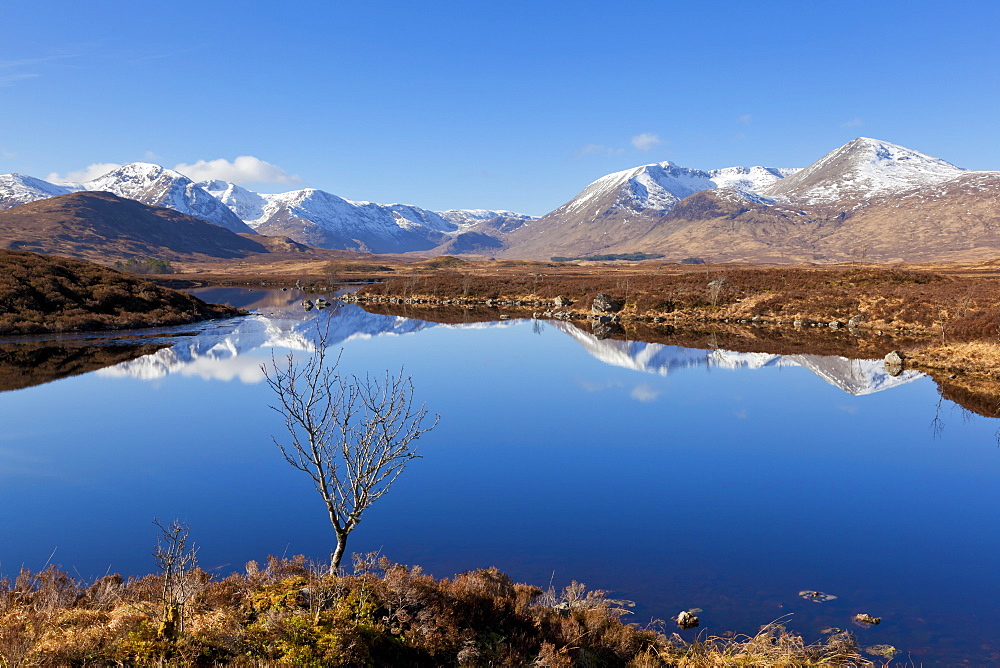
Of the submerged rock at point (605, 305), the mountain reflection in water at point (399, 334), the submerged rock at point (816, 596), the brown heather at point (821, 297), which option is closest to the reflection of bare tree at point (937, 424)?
the mountain reflection in water at point (399, 334)

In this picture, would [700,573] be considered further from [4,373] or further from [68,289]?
[68,289]

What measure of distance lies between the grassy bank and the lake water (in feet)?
7.15

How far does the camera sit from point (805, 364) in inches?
1746

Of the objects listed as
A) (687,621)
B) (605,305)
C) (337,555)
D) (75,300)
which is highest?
(605,305)

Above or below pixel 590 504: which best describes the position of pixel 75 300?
above

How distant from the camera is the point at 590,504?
18.5 metres

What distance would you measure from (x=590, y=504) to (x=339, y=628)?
36.4ft

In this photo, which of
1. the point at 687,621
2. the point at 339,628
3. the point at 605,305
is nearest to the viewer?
the point at 339,628

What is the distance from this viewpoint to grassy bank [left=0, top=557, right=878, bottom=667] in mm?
8461

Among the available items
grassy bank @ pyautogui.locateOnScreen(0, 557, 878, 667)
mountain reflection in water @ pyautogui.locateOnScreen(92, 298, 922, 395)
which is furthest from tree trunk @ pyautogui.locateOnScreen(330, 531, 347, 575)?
mountain reflection in water @ pyautogui.locateOnScreen(92, 298, 922, 395)

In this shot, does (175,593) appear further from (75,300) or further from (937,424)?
(75,300)

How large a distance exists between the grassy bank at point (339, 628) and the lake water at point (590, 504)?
7.15 feet

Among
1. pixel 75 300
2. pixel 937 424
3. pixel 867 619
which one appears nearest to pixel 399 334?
pixel 75 300

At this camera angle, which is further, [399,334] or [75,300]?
[399,334]
